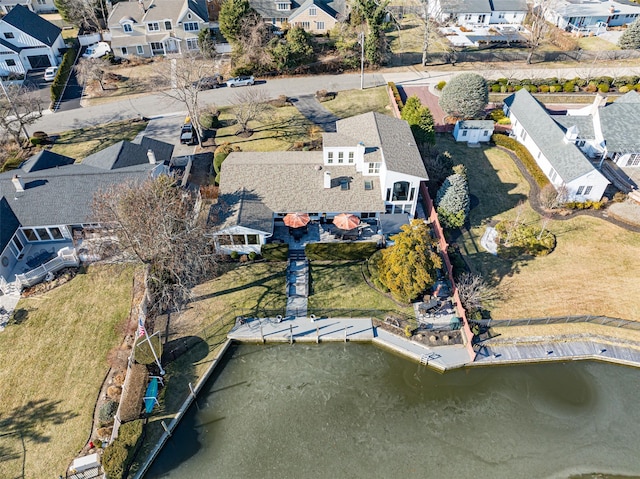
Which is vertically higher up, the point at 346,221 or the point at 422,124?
the point at 422,124

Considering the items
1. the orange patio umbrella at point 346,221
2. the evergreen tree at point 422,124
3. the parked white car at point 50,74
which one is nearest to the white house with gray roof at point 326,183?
the orange patio umbrella at point 346,221

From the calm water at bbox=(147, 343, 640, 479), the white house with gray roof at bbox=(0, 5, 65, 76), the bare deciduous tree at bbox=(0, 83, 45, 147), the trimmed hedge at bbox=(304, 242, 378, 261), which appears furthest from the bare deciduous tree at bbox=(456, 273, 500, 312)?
the white house with gray roof at bbox=(0, 5, 65, 76)

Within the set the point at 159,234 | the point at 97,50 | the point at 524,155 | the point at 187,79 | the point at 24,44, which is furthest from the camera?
the point at 97,50

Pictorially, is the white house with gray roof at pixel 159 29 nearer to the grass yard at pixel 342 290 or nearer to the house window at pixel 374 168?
the house window at pixel 374 168

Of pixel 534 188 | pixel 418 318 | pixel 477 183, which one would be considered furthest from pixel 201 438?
pixel 534 188

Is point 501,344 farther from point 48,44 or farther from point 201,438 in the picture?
point 48,44

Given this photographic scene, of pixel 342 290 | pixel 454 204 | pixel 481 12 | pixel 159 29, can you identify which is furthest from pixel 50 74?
pixel 481 12

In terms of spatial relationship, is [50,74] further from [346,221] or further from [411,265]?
[411,265]
